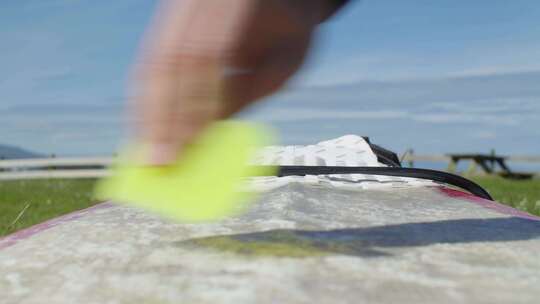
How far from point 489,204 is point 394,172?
1.26 feet

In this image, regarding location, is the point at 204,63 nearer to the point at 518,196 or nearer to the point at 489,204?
the point at 489,204

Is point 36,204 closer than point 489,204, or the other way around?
point 489,204

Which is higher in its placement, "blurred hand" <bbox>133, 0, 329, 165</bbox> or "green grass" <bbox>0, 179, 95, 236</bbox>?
"blurred hand" <bbox>133, 0, 329, 165</bbox>

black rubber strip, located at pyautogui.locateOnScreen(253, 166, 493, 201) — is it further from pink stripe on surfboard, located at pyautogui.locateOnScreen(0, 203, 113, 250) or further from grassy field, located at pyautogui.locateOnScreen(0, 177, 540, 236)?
grassy field, located at pyautogui.locateOnScreen(0, 177, 540, 236)

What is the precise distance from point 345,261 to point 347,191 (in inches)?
49.2

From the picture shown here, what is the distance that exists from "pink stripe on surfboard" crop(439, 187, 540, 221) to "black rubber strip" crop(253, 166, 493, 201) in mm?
71

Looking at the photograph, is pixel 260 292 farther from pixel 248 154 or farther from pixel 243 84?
pixel 243 84

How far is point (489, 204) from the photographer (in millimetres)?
2590

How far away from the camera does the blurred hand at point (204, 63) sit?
3.51 ft

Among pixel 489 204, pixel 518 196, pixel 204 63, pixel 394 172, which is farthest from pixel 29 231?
pixel 518 196

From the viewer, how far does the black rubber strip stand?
9.16ft

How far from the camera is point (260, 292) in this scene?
1.23 metres

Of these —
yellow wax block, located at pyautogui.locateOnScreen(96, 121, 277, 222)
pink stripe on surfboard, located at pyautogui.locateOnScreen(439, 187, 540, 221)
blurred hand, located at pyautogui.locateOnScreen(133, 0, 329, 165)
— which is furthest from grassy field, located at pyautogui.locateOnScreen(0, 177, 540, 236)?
blurred hand, located at pyautogui.locateOnScreen(133, 0, 329, 165)

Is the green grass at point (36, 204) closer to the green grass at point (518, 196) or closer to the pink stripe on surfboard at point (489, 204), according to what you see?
the pink stripe on surfboard at point (489, 204)
